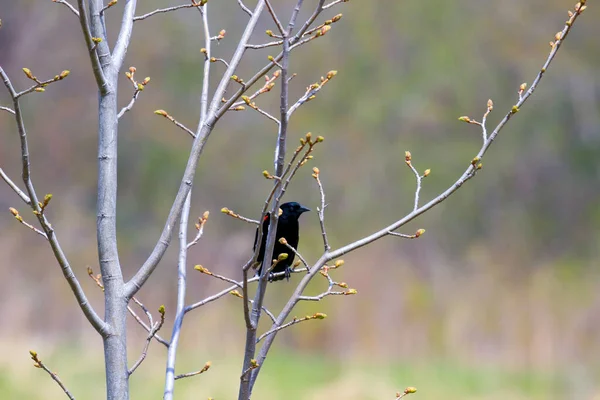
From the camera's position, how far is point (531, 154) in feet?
30.1

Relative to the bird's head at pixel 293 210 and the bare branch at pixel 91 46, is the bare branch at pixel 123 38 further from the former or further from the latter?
the bird's head at pixel 293 210

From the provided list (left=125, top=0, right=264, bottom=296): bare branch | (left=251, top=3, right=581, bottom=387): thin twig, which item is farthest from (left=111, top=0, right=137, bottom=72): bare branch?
(left=251, top=3, right=581, bottom=387): thin twig

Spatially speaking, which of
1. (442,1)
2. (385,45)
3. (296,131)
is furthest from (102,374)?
(442,1)

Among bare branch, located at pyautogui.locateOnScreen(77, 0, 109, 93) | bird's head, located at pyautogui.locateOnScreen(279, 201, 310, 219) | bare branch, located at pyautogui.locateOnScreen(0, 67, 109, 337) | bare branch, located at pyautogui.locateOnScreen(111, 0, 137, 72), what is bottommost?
bare branch, located at pyautogui.locateOnScreen(0, 67, 109, 337)

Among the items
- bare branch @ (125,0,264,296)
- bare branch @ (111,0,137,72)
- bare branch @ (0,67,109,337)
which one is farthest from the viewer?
bare branch @ (111,0,137,72)

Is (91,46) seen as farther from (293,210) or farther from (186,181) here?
(293,210)

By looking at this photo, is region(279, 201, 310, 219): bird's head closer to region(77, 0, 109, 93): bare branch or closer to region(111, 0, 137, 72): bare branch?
region(111, 0, 137, 72): bare branch

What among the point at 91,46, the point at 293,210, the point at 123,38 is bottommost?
the point at 91,46

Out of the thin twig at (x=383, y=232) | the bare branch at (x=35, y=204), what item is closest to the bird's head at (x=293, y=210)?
the thin twig at (x=383, y=232)

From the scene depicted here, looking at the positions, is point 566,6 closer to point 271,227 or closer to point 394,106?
point 394,106

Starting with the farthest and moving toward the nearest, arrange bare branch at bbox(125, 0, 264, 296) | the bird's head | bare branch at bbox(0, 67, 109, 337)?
the bird's head, bare branch at bbox(125, 0, 264, 296), bare branch at bbox(0, 67, 109, 337)

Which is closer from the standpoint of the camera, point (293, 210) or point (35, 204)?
point (35, 204)

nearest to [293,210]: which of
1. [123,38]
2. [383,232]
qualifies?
[123,38]

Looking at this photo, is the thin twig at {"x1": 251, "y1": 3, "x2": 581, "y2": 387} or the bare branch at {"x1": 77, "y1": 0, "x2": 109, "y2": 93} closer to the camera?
the bare branch at {"x1": 77, "y1": 0, "x2": 109, "y2": 93}
